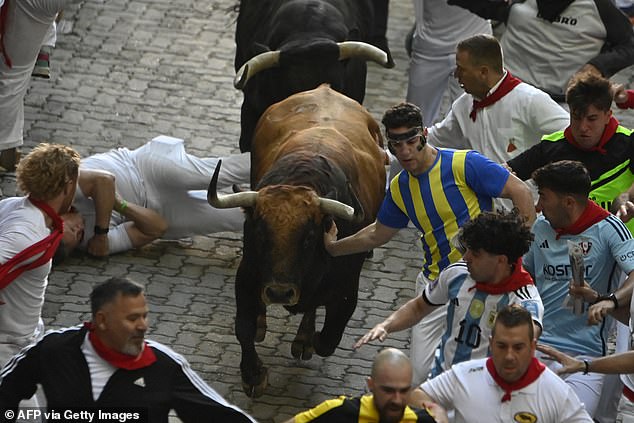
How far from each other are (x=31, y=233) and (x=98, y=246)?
3237 mm

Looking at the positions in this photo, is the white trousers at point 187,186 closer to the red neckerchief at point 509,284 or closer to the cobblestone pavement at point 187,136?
the cobblestone pavement at point 187,136

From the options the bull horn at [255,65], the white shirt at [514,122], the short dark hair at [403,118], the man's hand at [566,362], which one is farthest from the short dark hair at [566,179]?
the bull horn at [255,65]

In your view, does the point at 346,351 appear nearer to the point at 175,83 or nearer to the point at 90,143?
the point at 90,143

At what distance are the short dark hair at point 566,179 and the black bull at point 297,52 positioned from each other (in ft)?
13.1

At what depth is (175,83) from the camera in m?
14.4

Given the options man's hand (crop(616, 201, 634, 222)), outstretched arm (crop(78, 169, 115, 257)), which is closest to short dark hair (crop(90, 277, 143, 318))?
man's hand (crop(616, 201, 634, 222))

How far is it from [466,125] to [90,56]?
6.33 m

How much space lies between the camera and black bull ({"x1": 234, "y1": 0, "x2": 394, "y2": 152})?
37.7 feet

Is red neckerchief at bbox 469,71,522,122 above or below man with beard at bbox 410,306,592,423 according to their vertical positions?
above

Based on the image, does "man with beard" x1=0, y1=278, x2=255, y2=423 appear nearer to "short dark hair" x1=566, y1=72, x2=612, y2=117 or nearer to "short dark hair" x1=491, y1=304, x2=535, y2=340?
"short dark hair" x1=491, y1=304, x2=535, y2=340

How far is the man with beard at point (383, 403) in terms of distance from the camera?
6.05 meters

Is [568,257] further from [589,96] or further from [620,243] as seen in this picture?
[589,96]

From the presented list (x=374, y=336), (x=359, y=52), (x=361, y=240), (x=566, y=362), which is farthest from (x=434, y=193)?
(x=359, y=52)

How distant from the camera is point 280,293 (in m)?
8.73
